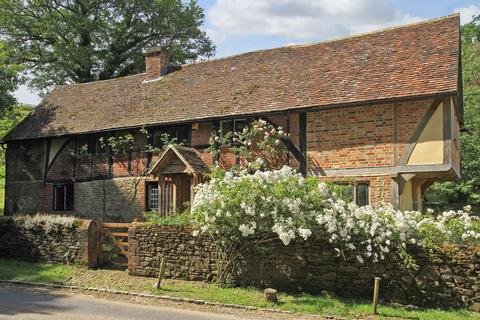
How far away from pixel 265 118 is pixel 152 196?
6.33m

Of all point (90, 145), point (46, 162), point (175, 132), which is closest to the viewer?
point (175, 132)

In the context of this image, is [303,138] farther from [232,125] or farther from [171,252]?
[171,252]

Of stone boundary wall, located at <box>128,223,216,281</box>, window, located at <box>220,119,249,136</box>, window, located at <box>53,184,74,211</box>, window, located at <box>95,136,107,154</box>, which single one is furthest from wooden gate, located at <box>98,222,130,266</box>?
window, located at <box>53,184,74,211</box>

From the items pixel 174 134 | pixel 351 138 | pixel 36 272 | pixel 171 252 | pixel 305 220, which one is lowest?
pixel 36 272

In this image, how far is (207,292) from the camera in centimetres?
1168

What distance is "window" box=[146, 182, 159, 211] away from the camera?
20938 millimetres

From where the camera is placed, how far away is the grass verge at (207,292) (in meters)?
9.95

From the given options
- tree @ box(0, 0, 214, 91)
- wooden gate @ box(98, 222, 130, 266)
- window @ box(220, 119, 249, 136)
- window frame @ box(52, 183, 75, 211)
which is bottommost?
wooden gate @ box(98, 222, 130, 266)

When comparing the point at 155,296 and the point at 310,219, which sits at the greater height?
the point at 310,219

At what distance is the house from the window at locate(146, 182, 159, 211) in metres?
0.05

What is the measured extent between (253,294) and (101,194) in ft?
41.8

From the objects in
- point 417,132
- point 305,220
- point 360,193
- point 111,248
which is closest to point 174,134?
Answer: point 111,248

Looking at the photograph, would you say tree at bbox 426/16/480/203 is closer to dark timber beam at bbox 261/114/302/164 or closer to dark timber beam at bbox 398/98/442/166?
A: dark timber beam at bbox 398/98/442/166

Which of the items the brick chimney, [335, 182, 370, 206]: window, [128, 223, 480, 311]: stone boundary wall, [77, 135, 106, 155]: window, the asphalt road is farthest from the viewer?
the brick chimney
